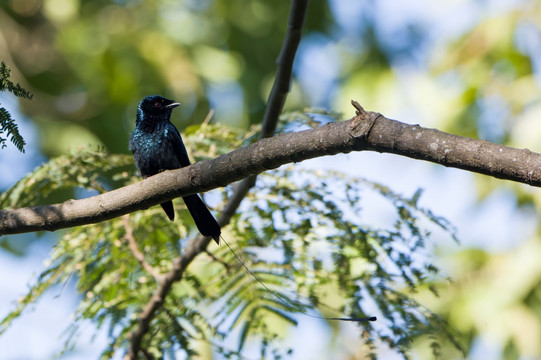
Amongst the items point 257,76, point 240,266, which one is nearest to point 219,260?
point 240,266

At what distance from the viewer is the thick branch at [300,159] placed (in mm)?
2211

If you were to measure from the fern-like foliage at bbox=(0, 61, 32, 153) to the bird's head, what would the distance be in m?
2.20

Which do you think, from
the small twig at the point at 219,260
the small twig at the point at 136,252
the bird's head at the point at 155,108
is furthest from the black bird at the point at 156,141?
the small twig at the point at 219,260

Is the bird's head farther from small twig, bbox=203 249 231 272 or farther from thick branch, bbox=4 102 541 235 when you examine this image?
thick branch, bbox=4 102 541 235

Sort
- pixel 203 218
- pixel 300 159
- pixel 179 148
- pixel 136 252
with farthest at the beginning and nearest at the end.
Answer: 1. pixel 179 148
2. pixel 136 252
3. pixel 203 218
4. pixel 300 159

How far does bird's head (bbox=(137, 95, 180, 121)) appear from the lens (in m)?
5.11

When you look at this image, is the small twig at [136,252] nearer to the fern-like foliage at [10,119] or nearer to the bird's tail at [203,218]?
the bird's tail at [203,218]

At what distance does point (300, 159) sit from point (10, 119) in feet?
4.09

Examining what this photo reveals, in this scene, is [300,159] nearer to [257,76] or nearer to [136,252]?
[136,252]

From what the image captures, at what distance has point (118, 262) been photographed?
4195 mm

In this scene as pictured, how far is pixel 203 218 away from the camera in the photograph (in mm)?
3945

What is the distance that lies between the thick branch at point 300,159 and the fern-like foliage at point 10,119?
368 mm

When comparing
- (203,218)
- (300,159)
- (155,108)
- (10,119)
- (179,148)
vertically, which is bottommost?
(300,159)

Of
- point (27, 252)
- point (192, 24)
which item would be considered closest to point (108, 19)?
point (192, 24)
